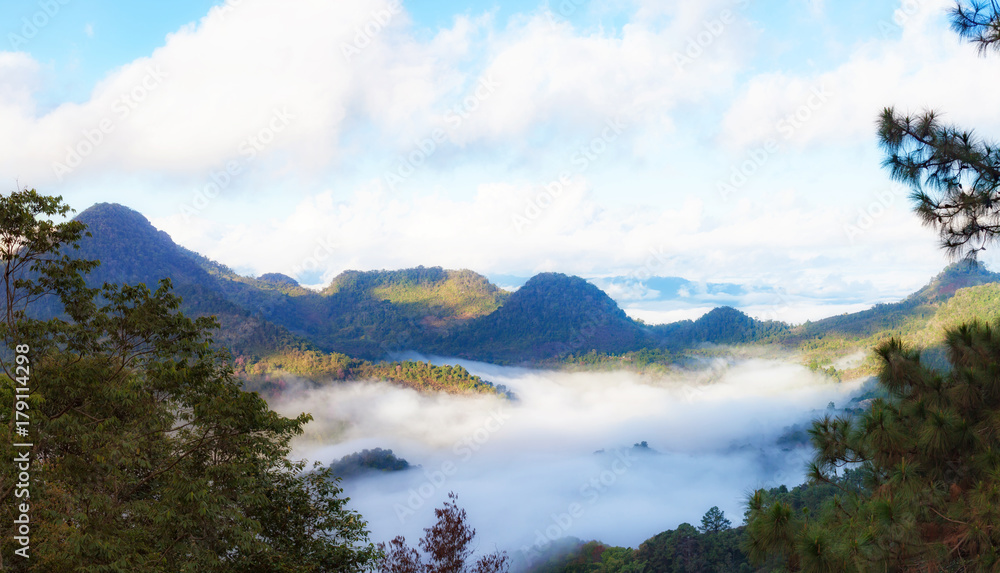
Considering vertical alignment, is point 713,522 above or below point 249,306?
below

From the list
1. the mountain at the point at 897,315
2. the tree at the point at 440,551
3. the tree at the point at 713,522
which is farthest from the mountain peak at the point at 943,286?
the tree at the point at 440,551

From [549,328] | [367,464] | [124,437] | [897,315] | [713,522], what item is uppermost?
[549,328]

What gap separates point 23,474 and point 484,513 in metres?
74.8

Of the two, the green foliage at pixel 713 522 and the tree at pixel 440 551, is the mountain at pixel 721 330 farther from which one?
the tree at pixel 440 551

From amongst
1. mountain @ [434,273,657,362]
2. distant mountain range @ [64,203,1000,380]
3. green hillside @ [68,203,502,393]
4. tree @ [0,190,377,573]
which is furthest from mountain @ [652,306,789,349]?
tree @ [0,190,377,573]

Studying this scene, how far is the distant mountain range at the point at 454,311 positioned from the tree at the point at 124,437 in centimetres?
8924

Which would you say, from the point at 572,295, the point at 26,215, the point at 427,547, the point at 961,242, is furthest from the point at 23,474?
the point at 572,295

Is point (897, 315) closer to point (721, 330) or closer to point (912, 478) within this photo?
point (721, 330)

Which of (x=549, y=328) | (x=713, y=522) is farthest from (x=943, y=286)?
(x=713, y=522)

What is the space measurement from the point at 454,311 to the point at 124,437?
121401 millimetres

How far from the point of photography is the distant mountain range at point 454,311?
98.9 metres

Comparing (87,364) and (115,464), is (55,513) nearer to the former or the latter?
(115,464)

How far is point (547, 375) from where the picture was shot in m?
114

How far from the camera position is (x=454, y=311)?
12794cm
